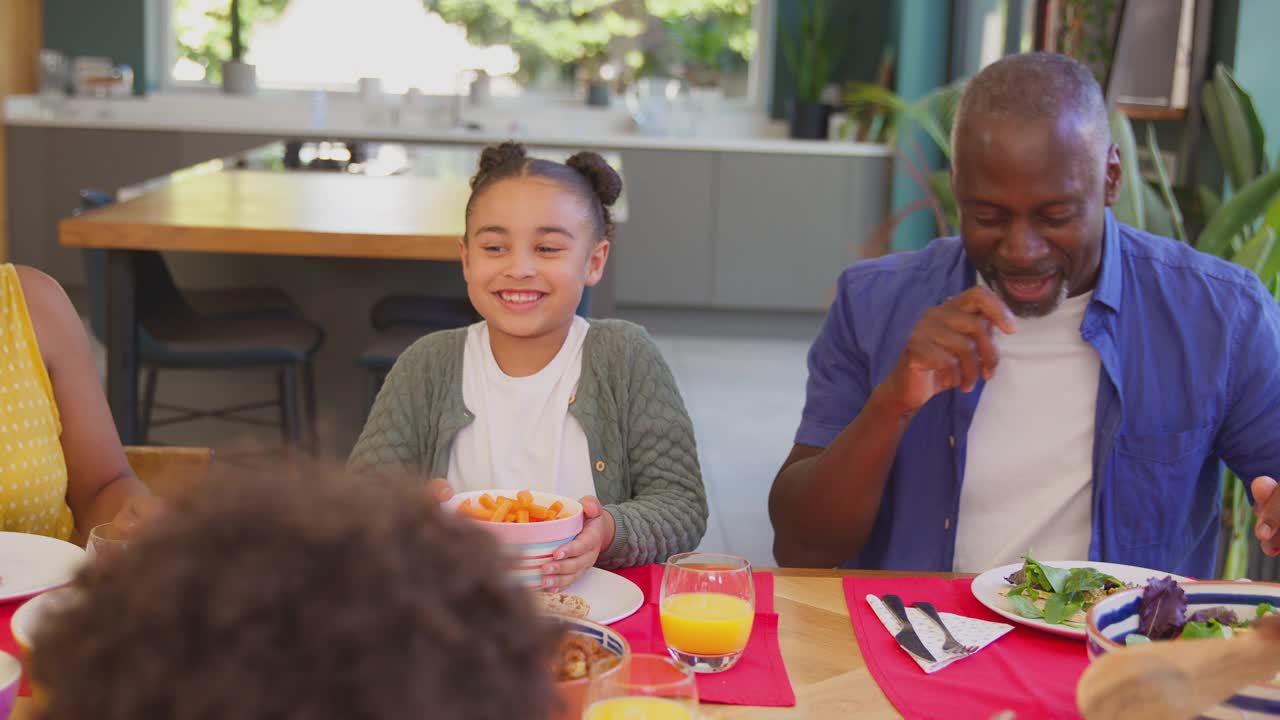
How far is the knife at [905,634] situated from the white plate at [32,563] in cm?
68

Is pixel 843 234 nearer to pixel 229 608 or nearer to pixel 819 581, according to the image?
pixel 819 581

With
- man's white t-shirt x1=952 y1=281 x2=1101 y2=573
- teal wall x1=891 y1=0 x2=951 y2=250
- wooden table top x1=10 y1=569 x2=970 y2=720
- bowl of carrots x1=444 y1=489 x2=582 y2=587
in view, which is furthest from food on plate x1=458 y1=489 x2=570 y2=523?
teal wall x1=891 y1=0 x2=951 y2=250

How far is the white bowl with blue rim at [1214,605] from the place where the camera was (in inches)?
30.7

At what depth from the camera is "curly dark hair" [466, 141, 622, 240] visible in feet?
5.19

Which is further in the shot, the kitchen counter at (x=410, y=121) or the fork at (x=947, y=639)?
the kitchen counter at (x=410, y=121)

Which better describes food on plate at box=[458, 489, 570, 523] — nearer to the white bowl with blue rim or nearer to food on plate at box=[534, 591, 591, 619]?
food on plate at box=[534, 591, 591, 619]

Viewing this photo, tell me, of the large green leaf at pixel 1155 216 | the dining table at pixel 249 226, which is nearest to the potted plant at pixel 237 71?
the dining table at pixel 249 226

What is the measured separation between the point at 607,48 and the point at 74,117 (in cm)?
274

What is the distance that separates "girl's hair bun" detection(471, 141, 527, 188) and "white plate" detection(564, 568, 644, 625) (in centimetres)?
58

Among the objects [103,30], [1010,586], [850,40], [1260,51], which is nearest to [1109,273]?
[1010,586]

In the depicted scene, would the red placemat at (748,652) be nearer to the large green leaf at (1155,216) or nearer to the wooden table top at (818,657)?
the wooden table top at (818,657)

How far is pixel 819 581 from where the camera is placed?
4.09 feet

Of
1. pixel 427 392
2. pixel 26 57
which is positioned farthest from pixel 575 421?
pixel 26 57

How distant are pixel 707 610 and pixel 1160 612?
339mm
